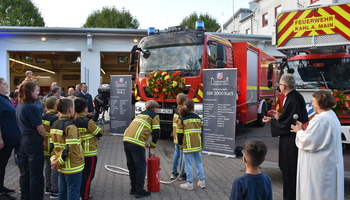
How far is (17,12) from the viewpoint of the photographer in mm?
36188

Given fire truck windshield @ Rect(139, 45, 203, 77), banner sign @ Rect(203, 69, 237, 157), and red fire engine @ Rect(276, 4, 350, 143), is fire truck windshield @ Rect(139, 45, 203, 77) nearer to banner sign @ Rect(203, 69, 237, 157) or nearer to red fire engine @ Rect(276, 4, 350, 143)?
banner sign @ Rect(203, 69, 237, 157)

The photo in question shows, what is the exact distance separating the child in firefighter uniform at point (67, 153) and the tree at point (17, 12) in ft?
124

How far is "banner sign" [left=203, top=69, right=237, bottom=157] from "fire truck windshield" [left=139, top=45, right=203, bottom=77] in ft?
2.49

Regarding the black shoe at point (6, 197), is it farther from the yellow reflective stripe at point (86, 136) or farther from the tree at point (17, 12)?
the tree at point (17, 12)

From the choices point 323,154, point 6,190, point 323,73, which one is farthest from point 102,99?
point 323,154

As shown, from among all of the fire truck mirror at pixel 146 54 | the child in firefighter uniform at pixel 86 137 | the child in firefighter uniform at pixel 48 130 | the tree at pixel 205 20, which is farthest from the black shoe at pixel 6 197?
the tree at pixel 205 20

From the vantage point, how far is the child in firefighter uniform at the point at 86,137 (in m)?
4.42

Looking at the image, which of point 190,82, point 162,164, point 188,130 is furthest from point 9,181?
point 190,82

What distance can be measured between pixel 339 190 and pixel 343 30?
4.08 m

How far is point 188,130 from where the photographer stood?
520cm

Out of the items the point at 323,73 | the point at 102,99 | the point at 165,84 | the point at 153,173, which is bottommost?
the point at 153,173

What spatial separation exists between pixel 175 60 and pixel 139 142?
15.1 feet

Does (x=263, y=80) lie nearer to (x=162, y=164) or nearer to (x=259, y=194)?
(x=162, y=164)

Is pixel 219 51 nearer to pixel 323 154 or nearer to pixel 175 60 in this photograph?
pixel 175 60
